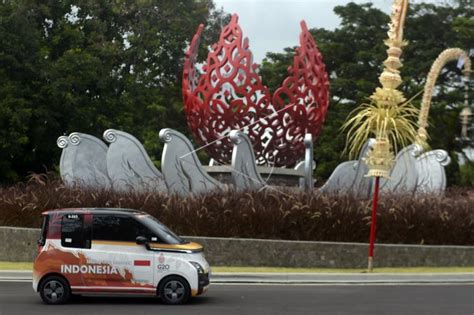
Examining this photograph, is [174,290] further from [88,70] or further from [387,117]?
[88,70]

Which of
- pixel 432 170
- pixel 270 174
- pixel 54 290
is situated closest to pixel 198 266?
pixel 54 290

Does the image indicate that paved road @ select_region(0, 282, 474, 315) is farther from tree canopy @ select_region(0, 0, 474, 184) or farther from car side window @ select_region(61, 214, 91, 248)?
tree canopy @ select_region(0, 0, 474, 184)

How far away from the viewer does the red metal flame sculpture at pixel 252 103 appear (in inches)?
987

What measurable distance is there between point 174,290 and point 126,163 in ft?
34.8

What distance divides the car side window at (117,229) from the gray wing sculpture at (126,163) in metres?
9.80

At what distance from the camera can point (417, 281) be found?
19391mm

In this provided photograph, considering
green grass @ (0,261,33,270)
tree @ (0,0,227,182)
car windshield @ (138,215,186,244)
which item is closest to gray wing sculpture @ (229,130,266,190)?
green grass @ (0,261,33,270)

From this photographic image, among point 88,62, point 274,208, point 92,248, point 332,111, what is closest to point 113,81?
point 88,62

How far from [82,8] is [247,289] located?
89.2 ft

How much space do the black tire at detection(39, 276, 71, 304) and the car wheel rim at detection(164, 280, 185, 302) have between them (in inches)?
62.5

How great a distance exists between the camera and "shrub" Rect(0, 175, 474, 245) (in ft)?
72.9

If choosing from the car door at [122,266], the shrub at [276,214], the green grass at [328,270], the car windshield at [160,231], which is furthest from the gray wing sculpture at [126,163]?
the car door at [122,266]

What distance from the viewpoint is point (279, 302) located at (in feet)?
48.9

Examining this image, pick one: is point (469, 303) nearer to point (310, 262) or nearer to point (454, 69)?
point (310, 262)
